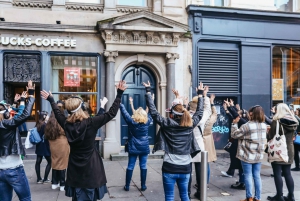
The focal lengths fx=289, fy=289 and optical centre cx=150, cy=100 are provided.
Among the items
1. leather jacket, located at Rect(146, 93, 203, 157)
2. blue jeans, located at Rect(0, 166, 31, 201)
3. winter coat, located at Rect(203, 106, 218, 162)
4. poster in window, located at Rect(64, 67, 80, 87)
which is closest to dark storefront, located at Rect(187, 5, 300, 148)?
poster in window, located at Rect(64, 67, 80, 87)

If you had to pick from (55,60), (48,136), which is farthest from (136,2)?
(48,136)

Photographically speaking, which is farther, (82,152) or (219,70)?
(219,70)

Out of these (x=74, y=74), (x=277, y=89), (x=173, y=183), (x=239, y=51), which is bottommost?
(x=173, y=183)

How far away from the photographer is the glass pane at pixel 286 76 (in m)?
12.3

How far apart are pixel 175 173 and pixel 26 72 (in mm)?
7857

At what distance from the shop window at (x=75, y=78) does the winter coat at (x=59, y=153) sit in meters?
4.10

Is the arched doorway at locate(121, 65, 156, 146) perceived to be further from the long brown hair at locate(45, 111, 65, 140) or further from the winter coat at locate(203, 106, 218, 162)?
the winter coat at locate(203, 106, 218, 162)

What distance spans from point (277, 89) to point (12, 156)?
11.1 metres

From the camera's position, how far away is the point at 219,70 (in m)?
11.6

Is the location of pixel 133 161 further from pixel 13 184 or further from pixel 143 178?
pixel 13 184

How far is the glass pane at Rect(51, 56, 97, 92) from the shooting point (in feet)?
34.1

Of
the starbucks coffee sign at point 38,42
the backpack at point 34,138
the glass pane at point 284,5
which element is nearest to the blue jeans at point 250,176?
the backpack at point 34,138

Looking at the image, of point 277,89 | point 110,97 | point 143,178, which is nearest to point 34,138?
point 143,178

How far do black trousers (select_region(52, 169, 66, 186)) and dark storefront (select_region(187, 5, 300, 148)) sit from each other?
6438mm
